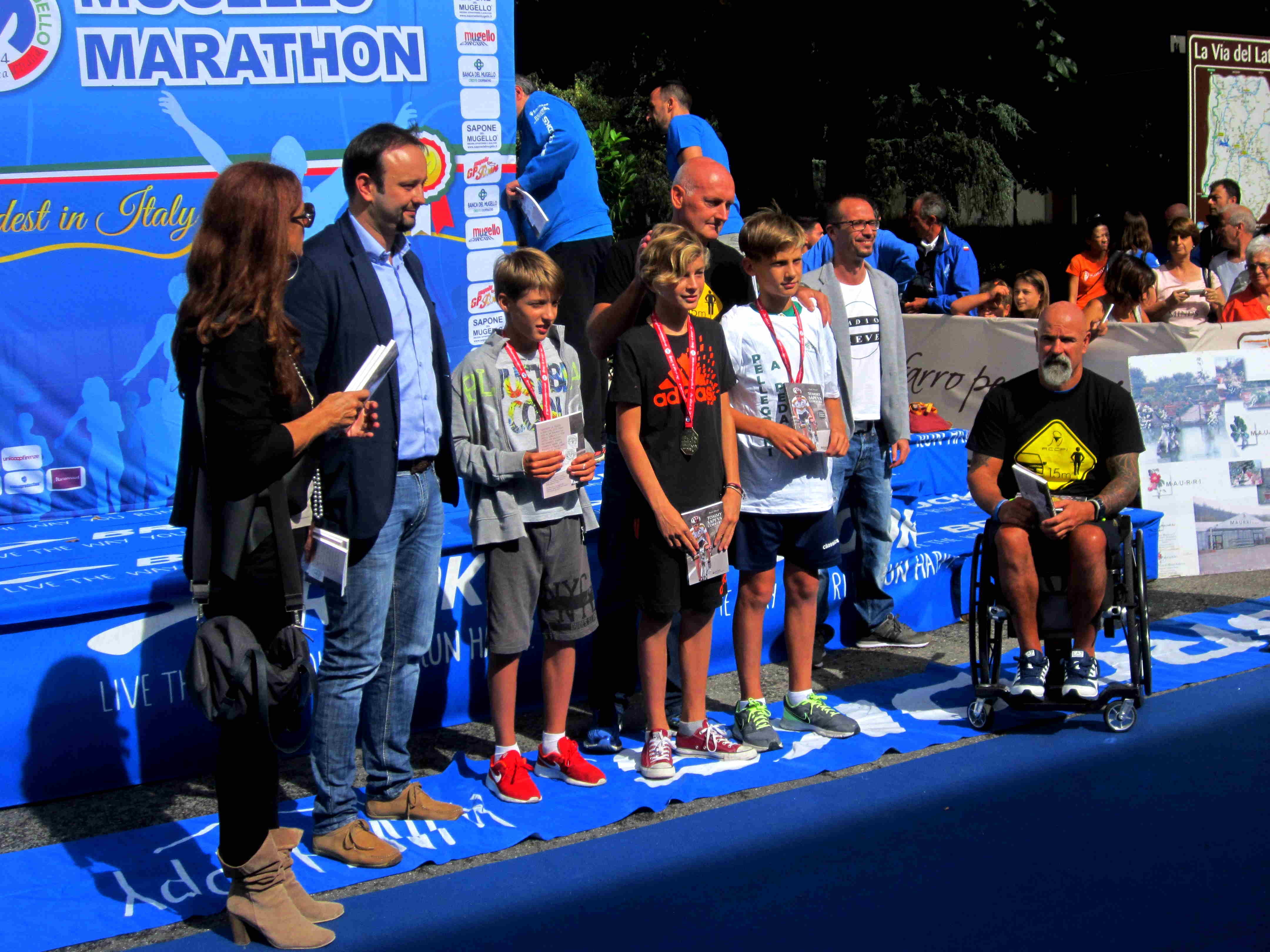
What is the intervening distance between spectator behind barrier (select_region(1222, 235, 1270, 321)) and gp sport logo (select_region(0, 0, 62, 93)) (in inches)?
247

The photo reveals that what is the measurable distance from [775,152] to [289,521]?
12.9m

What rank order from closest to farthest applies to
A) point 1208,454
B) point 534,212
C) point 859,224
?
point 859,224
point 534,212
point 1208,454

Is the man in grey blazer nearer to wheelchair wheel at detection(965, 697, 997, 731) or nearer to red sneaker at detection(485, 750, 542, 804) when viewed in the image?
wheelchair wheel at detection(965, 697, 997, 731)

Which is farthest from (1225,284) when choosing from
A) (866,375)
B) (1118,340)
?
(866,375)

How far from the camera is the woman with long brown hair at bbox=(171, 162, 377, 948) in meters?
Result: 2.78

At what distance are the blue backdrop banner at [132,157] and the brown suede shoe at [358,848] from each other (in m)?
3.14

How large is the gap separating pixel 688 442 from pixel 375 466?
1081mm

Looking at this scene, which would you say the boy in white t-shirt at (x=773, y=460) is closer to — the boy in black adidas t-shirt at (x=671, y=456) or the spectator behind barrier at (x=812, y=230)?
the boy in black adidas t-shirt at (x=671, y=456)

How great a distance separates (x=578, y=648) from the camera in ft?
15.6

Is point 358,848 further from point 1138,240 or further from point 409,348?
point 1138,240

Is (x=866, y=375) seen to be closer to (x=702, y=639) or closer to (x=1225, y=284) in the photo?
(x=702, y=639)

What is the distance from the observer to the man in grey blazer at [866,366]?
4895mm

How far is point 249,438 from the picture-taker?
9.09ft

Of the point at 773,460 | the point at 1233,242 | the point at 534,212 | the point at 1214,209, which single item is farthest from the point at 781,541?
the point at 1214,209
